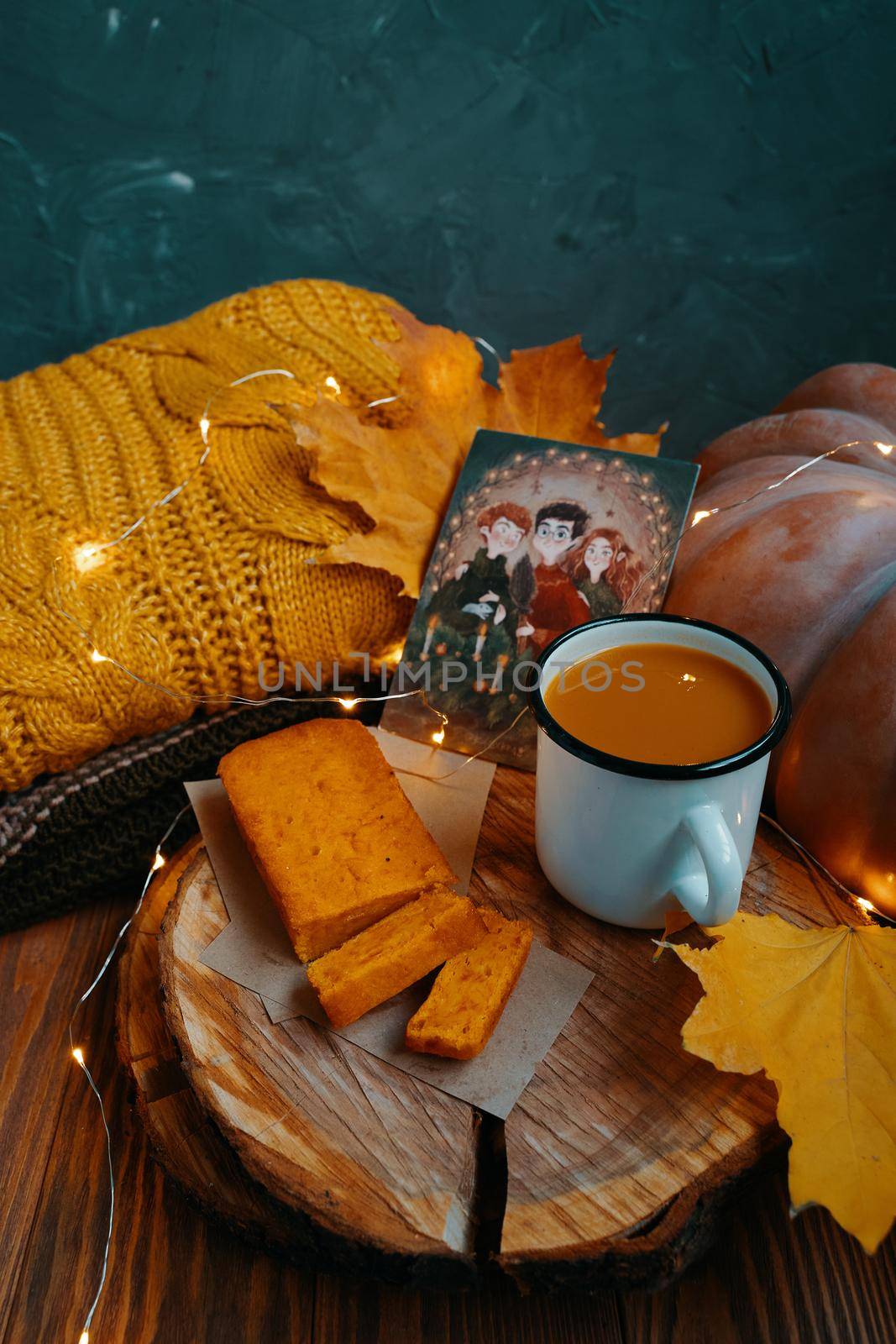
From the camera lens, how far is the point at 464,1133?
0.63m

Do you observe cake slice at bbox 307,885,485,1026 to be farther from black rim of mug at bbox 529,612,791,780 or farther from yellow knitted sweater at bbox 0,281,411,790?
yellow knitted sweater at bbox 0,281,411,790

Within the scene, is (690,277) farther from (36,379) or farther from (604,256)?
(36,379)

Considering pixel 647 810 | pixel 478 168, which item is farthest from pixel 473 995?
pixel 478 168

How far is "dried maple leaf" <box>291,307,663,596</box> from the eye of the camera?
968 millimetres

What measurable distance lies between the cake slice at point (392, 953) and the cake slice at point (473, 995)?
1cm

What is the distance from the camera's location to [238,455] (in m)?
1.02

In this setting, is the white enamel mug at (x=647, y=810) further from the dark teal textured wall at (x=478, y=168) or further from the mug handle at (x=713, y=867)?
the dark teal textured wall at (x=478, y=168)

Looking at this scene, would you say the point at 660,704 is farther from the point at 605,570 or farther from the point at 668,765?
the point at 605,570

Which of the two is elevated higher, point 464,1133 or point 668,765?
point 668,765

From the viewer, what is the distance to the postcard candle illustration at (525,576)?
94 cm

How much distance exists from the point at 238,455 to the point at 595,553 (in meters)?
0.37

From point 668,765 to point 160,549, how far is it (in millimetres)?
547

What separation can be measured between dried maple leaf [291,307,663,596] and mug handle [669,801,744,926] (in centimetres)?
41

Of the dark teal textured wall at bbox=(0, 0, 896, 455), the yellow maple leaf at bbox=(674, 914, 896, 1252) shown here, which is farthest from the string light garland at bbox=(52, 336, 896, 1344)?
the dark teal textured wall at bbox=(0, 0, 896, 455)
